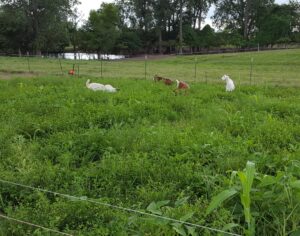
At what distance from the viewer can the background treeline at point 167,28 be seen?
5125cm

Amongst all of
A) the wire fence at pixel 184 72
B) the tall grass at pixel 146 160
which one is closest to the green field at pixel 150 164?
the tall grass at pixel 146 160

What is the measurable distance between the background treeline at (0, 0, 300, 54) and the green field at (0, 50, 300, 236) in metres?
42.9

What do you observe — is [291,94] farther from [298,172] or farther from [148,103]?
[298,172]

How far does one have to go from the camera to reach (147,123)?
5770mm

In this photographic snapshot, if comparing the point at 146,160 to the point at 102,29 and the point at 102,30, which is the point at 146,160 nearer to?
the point at 102,30

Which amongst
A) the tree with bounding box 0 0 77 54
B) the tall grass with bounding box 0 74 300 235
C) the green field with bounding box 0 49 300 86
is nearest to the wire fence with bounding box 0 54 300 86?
the green field with bounding box 0 49 300 86

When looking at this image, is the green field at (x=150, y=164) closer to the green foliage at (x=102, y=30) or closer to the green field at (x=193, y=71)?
the green field at (x=193, y=71)

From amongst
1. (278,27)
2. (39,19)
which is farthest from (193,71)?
(278,27)

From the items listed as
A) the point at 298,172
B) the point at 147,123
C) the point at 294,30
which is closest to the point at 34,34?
the point at 294,30

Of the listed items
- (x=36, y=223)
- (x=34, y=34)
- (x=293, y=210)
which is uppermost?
(x=34, y=34)

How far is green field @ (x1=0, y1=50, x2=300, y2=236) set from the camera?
110 inches

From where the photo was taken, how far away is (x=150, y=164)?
395 centimetres

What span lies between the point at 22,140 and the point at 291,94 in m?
6.92

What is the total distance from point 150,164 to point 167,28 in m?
58.9
